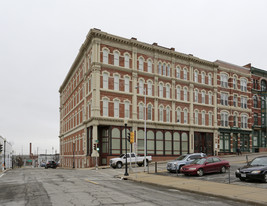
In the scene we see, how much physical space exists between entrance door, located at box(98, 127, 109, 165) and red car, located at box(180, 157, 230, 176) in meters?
19.8

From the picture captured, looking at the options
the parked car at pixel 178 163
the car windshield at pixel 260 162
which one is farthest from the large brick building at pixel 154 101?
the car windshield at pixel 260 162

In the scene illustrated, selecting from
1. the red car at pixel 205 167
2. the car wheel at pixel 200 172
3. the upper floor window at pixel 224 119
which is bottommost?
the car wheel at pixel 200 172

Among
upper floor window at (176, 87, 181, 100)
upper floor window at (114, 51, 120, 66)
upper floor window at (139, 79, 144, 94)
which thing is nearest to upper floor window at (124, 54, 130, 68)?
upper floor window at (114, 51, 120, 66)

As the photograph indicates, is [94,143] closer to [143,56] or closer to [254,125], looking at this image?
[143,56]

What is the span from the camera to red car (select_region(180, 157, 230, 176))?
2192 cm

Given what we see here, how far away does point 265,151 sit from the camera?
5916 centimetres

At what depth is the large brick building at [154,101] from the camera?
40812mm

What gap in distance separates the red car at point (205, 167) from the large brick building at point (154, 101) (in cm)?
1218

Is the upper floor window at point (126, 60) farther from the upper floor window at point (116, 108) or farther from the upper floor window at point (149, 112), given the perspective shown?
the upper floor window at point (149, 112)

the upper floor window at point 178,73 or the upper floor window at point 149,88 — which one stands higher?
the upper floor window at point 178,73

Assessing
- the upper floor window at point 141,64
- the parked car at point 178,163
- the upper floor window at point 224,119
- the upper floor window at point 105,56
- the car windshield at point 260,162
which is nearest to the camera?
the car windshield at point 260,162

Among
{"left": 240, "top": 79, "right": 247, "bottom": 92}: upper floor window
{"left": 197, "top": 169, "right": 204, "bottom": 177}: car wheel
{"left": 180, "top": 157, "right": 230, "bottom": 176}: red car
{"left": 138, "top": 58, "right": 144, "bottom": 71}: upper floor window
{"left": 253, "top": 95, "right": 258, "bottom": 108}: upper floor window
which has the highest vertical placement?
{"left": 138, "top": 58, "right": 144, "bottom": 71}: upper floor window

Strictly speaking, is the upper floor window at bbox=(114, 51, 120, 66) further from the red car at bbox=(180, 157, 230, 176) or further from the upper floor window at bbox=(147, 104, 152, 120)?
the red car at bbox=(180, 157, 230, 176)

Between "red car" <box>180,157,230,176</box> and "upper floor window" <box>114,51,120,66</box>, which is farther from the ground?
"upper floor window" <box>114,51,120,66</box>
